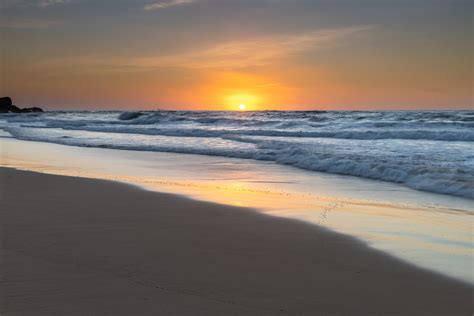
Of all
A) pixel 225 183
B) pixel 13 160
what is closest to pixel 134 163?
pixel 13 160

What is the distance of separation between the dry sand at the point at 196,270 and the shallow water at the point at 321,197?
0.49 m

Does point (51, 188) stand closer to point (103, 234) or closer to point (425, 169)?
point (103, 234)

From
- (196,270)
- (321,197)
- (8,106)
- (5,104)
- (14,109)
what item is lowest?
(196,270)

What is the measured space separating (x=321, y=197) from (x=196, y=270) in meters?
4.45

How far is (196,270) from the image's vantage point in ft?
13.6

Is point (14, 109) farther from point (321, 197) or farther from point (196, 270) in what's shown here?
point (196, 270)

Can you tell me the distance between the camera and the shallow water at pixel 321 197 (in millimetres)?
5297

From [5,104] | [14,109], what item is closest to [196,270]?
[14,109]

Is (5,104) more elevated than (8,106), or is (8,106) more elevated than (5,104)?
(5,104)

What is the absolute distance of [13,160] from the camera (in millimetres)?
13297

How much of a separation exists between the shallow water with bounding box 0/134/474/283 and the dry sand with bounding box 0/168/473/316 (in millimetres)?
491

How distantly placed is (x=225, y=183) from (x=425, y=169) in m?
4.23

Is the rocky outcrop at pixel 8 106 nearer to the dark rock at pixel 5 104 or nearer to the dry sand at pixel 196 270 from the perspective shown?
the dark rock at pixel 5 104

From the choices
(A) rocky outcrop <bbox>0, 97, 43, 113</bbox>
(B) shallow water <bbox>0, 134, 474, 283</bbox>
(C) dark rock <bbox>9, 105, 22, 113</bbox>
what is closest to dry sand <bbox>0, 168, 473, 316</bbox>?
(B) shallow water <bbox>0, 134, 474, 283</bbox>
